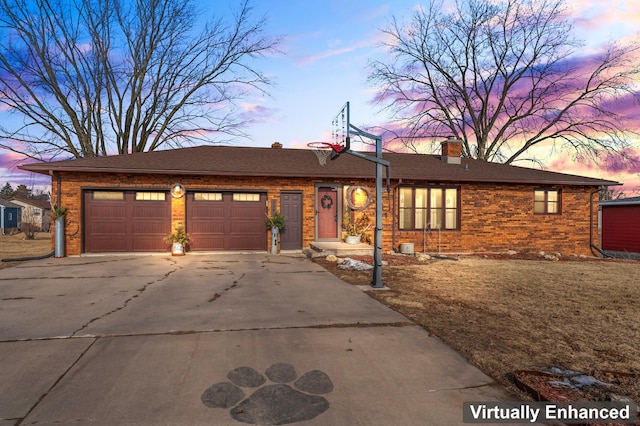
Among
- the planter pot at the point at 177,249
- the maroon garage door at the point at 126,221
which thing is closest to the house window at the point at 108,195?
the maroon garage door at the point at 126,221

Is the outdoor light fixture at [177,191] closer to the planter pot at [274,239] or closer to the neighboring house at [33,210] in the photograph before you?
the planter pot at [274,239]

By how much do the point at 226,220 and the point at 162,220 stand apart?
7.21ft

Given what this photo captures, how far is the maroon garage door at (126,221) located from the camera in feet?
40.6

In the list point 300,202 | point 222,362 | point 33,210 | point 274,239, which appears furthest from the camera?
point 33,210

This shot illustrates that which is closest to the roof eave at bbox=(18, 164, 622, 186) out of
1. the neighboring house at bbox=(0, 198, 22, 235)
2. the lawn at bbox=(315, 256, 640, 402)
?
the lawn at bbox=(315, 256, 640, 402)

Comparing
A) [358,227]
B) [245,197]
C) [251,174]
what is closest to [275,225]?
[245,197]

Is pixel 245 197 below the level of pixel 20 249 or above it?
above

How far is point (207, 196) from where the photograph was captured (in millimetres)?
13047

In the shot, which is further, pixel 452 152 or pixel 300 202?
pixel 452 152

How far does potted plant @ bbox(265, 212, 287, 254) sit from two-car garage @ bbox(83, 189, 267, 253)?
17.5 inches

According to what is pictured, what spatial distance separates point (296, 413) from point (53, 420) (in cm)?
173

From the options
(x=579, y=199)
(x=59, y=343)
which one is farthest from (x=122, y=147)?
(x=579, y=199)

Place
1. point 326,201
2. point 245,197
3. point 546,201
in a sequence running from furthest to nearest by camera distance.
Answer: point 546,201 → point 326,201 → point 245,197

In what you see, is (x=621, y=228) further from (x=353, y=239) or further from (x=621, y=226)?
(x=353, y=239)
